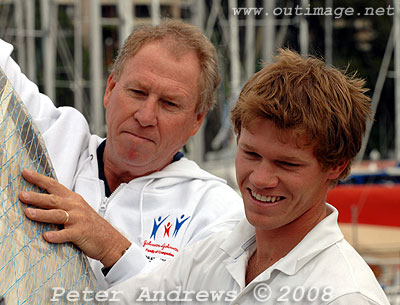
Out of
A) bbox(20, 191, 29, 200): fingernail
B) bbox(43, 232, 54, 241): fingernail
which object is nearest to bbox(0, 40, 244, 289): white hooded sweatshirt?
bbox(43, 232, 54, 241): fingernail

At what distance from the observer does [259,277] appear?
6.25 feet

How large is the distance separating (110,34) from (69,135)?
10.4 meters

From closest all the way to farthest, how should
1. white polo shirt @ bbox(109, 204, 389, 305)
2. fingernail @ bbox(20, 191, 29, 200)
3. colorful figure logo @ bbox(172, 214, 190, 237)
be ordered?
white polo shirt @ bbox(109, 204, 389, 305) → fingernail @ bbox(20, 191, 29, 200) → colorful figure logo @ bbox(172, 214, 190, 237)

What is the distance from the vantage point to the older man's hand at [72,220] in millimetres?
2123

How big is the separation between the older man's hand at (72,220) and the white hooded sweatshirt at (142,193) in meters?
0.21

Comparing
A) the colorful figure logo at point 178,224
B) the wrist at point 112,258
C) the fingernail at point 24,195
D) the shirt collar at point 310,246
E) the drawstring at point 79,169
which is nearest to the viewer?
the shirt collar at point 310,246

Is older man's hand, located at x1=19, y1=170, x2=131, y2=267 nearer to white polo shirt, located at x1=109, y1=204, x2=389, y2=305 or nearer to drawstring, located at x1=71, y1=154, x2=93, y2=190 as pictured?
white polo shirt, located at x1=109, y1=204, x2=389, y2=305

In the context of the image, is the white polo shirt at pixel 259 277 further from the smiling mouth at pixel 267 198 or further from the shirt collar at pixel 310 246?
the smiling mouth at pixel 267 198

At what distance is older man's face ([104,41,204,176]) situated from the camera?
2809mm

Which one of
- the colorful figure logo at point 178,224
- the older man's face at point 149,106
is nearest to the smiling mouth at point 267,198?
the colorful figure logo at point 178,224

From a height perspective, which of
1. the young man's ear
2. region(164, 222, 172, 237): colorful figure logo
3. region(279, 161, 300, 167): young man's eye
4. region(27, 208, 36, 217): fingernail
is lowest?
region(164, 222, 172, 237): colorful figure logo

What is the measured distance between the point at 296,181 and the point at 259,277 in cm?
29

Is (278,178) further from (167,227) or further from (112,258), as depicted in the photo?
(167,227)

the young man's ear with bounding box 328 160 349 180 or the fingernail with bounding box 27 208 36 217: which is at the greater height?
the young man's ear with bounding box 328 160 349 180
